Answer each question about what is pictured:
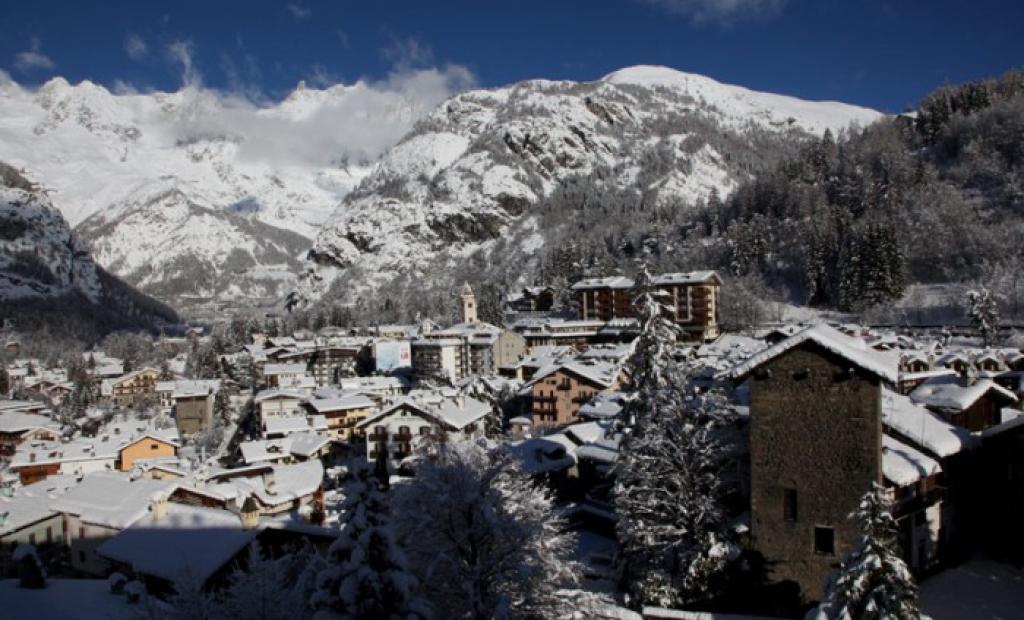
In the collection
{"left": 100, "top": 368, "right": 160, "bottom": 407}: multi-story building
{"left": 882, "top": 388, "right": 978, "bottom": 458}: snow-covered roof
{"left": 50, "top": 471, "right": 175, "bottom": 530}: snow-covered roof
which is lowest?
{"left": 100, "top": 368, "right": 160, "bottom": 407}: multi-story building

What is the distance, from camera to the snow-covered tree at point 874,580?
13406 mm

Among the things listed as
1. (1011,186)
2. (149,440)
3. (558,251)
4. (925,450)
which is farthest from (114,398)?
(1011,186)

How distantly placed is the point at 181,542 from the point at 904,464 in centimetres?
2301

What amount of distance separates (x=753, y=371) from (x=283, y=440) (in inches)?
1713

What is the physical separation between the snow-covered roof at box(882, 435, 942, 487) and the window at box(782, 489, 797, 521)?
2.57 meters

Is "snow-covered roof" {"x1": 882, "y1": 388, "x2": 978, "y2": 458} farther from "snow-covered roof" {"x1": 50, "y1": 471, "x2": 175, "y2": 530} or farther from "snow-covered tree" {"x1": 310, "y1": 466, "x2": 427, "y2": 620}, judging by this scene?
"snow-covered roof" {"x1": 50, "y1": 471, "x2": 175, "y2": 530}

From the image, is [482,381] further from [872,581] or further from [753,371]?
[872,581]

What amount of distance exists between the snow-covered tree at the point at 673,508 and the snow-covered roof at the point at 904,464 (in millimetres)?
4541

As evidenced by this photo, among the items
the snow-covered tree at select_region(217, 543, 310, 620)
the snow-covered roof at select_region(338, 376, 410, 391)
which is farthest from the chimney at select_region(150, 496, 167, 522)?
the snow-covered roof at select_region(338, 376, 410, 391)

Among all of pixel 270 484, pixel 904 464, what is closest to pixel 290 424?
pixel 270 484

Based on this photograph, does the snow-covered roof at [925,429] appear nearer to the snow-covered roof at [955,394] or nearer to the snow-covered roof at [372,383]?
the snow-covered roof at [955,394]

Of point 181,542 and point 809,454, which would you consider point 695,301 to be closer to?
point 809,454

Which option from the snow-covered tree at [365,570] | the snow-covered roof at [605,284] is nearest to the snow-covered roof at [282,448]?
the snow-covered tree at [365,570]

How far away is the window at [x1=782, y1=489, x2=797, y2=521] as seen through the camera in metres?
19.0
